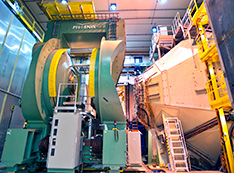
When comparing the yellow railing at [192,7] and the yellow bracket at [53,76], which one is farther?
the yellow railing at [192,7]

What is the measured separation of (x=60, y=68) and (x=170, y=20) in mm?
9027

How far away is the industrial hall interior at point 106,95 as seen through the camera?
3.23 m

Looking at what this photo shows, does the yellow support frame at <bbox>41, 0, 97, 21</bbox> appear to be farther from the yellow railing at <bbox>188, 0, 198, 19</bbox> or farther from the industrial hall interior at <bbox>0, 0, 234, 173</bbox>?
the yellow railing at <bbox>188, 0, 198, 19</bbox>

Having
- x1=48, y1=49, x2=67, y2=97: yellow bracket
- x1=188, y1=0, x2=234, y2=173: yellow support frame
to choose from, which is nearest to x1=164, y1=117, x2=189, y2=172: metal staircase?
x1=188, y1=0, x2=234, y2=173: yellow support frame

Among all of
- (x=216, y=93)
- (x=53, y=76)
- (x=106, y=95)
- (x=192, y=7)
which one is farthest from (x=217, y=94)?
(x=192, y=7)

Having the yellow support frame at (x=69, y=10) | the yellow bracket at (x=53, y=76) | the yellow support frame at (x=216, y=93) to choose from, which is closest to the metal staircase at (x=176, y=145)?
the yellow support frame at (x=216, y=93)

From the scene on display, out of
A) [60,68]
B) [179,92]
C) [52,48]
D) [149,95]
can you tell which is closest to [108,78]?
[60,68]

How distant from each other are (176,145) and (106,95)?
3.60 metres

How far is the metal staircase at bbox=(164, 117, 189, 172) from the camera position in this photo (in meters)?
4.96

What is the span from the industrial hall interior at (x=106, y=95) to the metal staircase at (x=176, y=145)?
0.12ft

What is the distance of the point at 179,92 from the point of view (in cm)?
568

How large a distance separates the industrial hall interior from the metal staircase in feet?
0.12

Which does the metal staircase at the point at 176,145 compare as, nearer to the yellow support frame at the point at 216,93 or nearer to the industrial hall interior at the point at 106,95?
the industrial hall interior at the point at 106,95

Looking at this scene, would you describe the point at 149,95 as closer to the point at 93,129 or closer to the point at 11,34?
the point at 93,129
